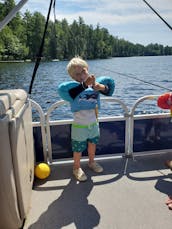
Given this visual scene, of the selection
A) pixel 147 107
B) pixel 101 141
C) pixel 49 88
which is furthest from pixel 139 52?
pixel 101 141

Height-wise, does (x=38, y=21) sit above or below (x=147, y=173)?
above

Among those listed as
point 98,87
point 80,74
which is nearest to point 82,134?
point 98,87

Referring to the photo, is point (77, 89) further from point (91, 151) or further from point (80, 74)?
point (91, 151)

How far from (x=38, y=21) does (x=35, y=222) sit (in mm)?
45486

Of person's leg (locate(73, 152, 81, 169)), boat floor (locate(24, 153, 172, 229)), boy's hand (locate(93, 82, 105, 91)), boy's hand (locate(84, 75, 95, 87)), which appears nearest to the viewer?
boat floor (locate(24, 153, 172, 229))

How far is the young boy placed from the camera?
2801 mm

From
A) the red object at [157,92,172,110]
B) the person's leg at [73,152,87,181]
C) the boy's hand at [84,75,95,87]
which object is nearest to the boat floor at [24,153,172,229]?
the person's leg at [73,152,87,181]

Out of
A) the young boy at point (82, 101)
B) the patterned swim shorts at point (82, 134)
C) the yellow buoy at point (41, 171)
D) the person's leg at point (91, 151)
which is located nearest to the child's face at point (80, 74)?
the young boy at point (82, 101)

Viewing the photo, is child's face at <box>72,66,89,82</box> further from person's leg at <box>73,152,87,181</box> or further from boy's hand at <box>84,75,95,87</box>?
person's leg at <box>73,152,87,181</box>

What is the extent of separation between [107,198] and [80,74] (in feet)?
4.22

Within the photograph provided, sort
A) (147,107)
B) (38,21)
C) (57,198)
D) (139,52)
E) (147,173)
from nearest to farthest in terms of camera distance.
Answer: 1. (57,198)
2. (147,173)
3. (147,107)
4. (38,21)
5. (139,52)

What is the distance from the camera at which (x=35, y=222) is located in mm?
2316

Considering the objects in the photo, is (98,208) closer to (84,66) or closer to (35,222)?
(35,222)

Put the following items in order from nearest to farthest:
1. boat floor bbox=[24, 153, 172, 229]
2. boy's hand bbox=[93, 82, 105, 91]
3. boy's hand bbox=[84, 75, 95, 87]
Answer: boat floor bbox=[24, 153, 172, 229] < boy's hand bbox=[84, 75, 95, 87] < boy's hand bbox=[93, 82, 105, 91]
